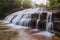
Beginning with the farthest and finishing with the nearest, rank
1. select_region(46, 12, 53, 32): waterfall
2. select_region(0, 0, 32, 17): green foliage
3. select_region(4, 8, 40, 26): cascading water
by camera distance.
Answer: select_region(0, 0, 32, 17): green foliage < select_region(4, 8, 40, 26): cascading water < select_region(46, 12, 53, 32): waterfall

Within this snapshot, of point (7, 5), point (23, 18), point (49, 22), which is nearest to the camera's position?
point (49, 22)

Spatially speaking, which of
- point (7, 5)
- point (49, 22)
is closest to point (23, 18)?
point (49, 22)

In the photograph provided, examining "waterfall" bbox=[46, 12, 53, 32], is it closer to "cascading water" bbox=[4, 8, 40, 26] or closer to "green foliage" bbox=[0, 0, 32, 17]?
"cascading water" bbox=[4, 8, 40, 26]

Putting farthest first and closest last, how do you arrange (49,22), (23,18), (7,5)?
(7,5) < (23,18) < (49,22)

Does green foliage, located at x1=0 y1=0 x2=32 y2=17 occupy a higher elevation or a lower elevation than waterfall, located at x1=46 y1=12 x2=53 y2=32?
higher

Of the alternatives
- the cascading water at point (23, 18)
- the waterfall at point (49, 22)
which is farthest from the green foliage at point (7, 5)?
the waterfall at point (49, 22)

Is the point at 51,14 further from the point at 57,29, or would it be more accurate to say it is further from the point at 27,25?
the point at 27,25

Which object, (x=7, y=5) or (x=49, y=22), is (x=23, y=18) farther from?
(x=7, y=5)

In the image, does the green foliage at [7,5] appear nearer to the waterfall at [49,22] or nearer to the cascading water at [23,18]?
the cascading water at [23,18]

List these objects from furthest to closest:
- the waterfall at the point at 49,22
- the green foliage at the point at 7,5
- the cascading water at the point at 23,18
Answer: the green foliage at the point at 7,5, the cascading water at the point at 23,18, the waterfall at the point at 49,22

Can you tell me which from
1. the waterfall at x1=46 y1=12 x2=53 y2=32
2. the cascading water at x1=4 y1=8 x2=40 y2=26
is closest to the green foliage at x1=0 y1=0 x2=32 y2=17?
the cascading water at x1=4 y1=8 x2=40 y2=26

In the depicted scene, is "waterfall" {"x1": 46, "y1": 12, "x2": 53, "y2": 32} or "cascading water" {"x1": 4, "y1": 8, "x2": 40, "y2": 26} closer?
"waterfall" {"x1": 46, "y1": 12, "x2": 53, "y2": 32}

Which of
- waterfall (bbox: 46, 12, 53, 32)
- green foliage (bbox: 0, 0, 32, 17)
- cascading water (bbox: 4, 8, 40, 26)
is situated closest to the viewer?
waterfall (bbox: 46, 12, 53, 32)

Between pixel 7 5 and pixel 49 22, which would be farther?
pixel 7 5
